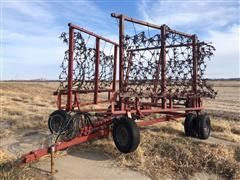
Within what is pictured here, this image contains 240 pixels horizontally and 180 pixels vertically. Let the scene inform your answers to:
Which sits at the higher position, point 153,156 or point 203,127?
point 203,127

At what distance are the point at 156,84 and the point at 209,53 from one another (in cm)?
203

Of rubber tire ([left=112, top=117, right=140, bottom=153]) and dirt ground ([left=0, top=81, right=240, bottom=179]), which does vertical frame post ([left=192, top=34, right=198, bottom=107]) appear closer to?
dirt ground ([left=0, top=81, right=240, bottom=179])

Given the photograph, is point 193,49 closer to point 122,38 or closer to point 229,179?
point 122,38

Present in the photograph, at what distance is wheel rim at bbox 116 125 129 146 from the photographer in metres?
8.57

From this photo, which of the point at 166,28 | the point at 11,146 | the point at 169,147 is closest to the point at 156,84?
the point at 166,28

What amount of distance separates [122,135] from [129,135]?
0.29 meters

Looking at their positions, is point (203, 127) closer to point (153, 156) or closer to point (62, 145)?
point (153, 156)

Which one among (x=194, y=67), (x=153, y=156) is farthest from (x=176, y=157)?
(x=194, y=67)

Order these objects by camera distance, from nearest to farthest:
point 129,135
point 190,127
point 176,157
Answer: point 129,135 → point 176,157 → point 190,127

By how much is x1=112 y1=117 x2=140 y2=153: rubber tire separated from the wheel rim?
23 mm

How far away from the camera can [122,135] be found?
869 cm

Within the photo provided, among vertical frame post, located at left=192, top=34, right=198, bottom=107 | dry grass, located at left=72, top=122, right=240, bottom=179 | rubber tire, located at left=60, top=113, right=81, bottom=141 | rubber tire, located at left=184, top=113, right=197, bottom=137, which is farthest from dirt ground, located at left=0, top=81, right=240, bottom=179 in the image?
vertical frame post, located at left=192, top=34, right=198, bottom=107

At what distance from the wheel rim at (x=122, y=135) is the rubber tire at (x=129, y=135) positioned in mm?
23

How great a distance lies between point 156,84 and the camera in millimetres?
10648
